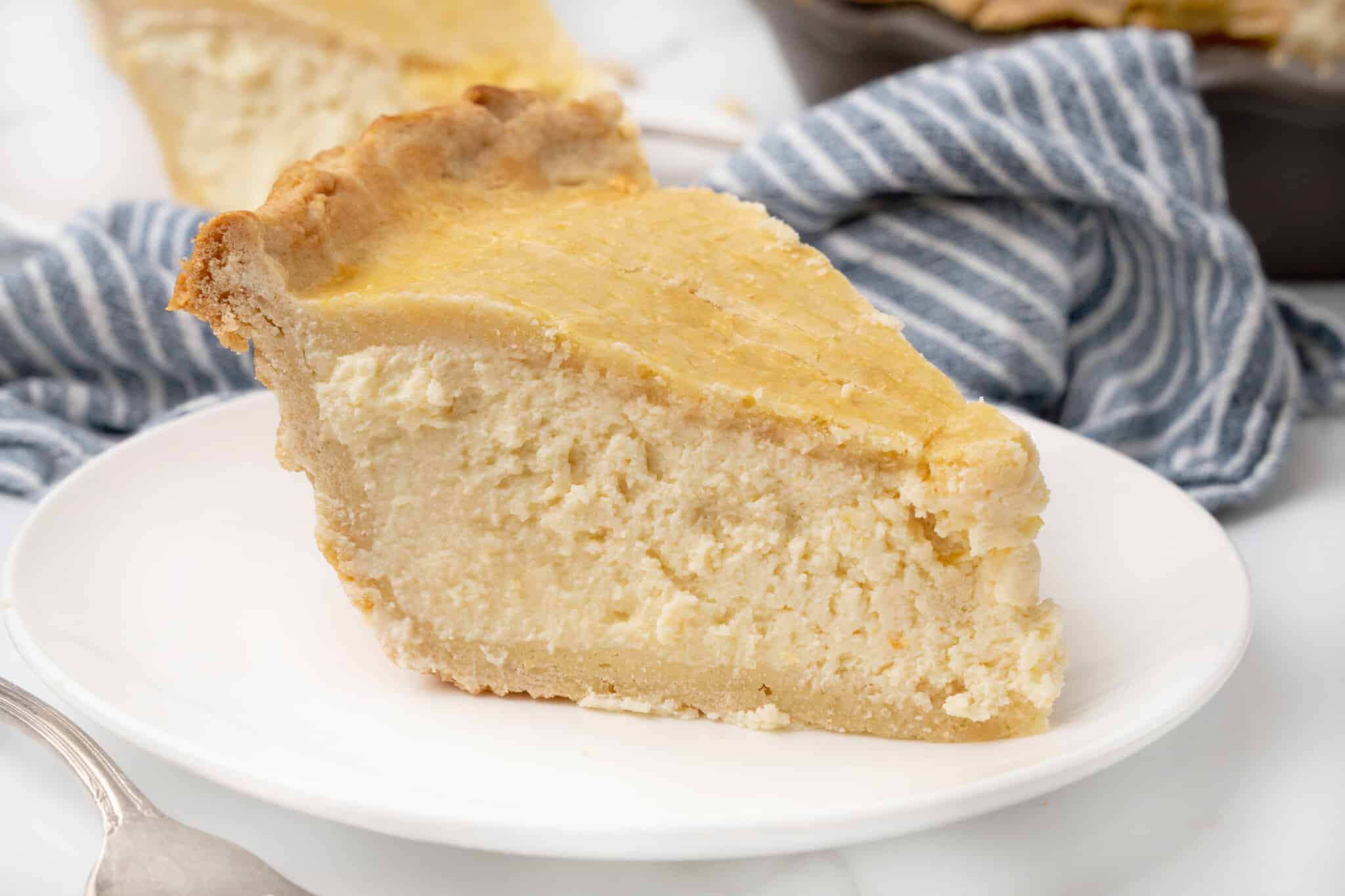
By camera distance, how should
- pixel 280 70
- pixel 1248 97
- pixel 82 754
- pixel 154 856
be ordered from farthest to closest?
pixel 280 70 → pixel 1248 97 → pixel 82 754 → pixel 154 856

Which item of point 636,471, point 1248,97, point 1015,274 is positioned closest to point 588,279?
point 636,471

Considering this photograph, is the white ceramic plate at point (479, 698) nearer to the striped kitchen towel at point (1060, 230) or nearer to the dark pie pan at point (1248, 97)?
the striped kitchen towel at point (1060, 230)

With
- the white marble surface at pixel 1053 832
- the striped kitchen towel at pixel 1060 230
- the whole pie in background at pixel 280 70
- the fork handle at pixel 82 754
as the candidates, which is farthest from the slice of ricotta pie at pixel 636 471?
the whole pie in background at pixel 280 70

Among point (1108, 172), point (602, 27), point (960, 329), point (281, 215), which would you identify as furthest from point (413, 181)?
point (602, 27)

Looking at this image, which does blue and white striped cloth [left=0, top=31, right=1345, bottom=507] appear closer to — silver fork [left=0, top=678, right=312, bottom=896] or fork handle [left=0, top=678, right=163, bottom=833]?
fork handle [left=0, top=678, right=163, bottom=833]

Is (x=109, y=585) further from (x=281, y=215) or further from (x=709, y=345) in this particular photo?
(x=709, y=345)

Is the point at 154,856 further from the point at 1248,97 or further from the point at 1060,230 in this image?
the point at 1248,97
